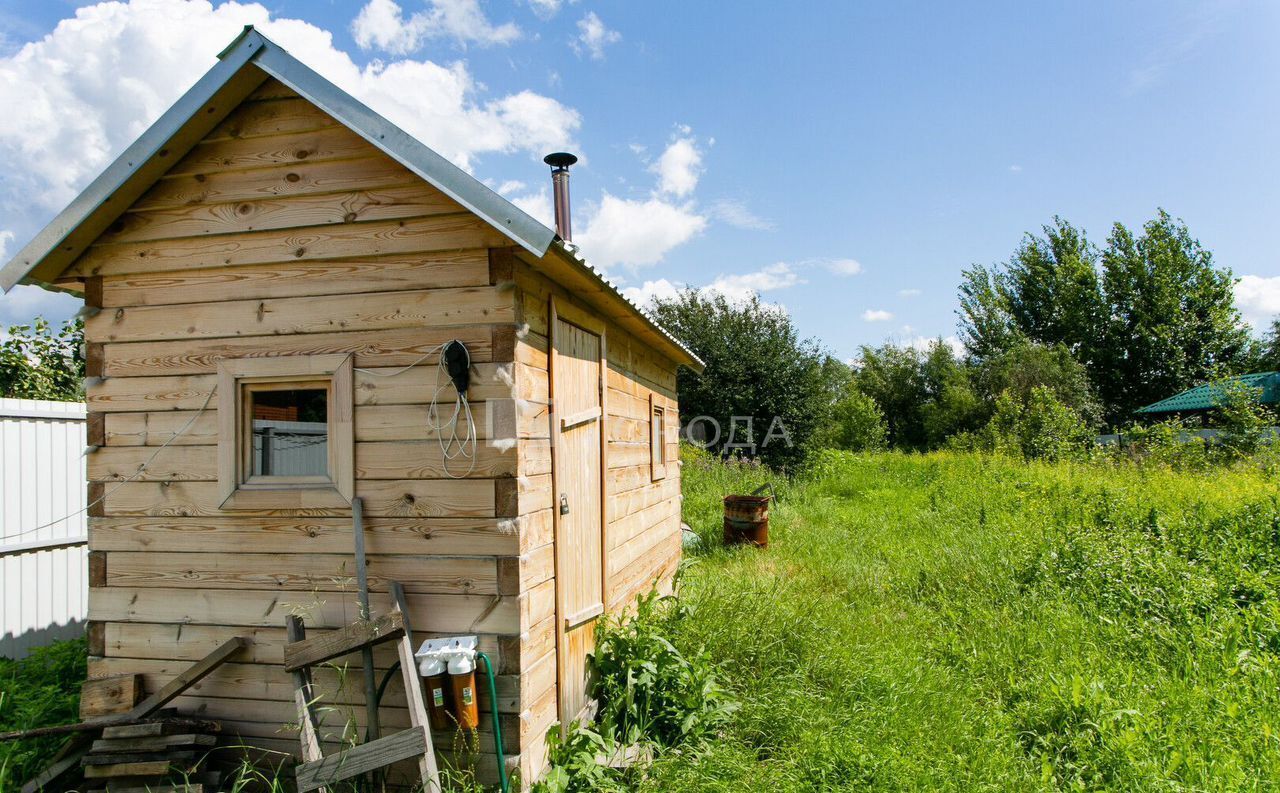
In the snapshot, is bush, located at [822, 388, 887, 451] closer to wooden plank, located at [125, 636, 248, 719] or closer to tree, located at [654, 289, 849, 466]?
tree, located at [654, 289, 849, 466]

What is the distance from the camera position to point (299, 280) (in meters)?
4.17

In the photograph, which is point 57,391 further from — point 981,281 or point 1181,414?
point 981,281

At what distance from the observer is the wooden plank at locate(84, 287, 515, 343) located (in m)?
3.94

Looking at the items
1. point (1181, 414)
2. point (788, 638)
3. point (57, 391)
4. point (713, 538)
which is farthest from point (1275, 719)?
point (1181, 414)

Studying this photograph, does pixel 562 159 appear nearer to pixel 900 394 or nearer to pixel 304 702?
pixel 304 702

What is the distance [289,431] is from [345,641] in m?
1.40

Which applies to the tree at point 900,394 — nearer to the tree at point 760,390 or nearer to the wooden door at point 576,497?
the tree at point 760,390

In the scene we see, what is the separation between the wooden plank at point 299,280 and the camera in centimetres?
398

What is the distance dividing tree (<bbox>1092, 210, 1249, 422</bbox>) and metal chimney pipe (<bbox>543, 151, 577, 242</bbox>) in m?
33.9

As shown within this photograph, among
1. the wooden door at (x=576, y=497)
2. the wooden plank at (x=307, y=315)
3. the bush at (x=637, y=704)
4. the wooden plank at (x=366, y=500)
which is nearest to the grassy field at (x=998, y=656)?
the bush at (x=637, y=704)

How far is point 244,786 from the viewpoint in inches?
155

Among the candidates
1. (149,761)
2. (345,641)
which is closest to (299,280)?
(345,641)

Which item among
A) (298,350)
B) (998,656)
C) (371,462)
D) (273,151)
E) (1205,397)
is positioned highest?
(273,151)

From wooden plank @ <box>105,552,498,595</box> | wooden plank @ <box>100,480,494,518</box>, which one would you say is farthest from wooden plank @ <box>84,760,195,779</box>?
wooden plank @ <box>100,480,494,518</box>
